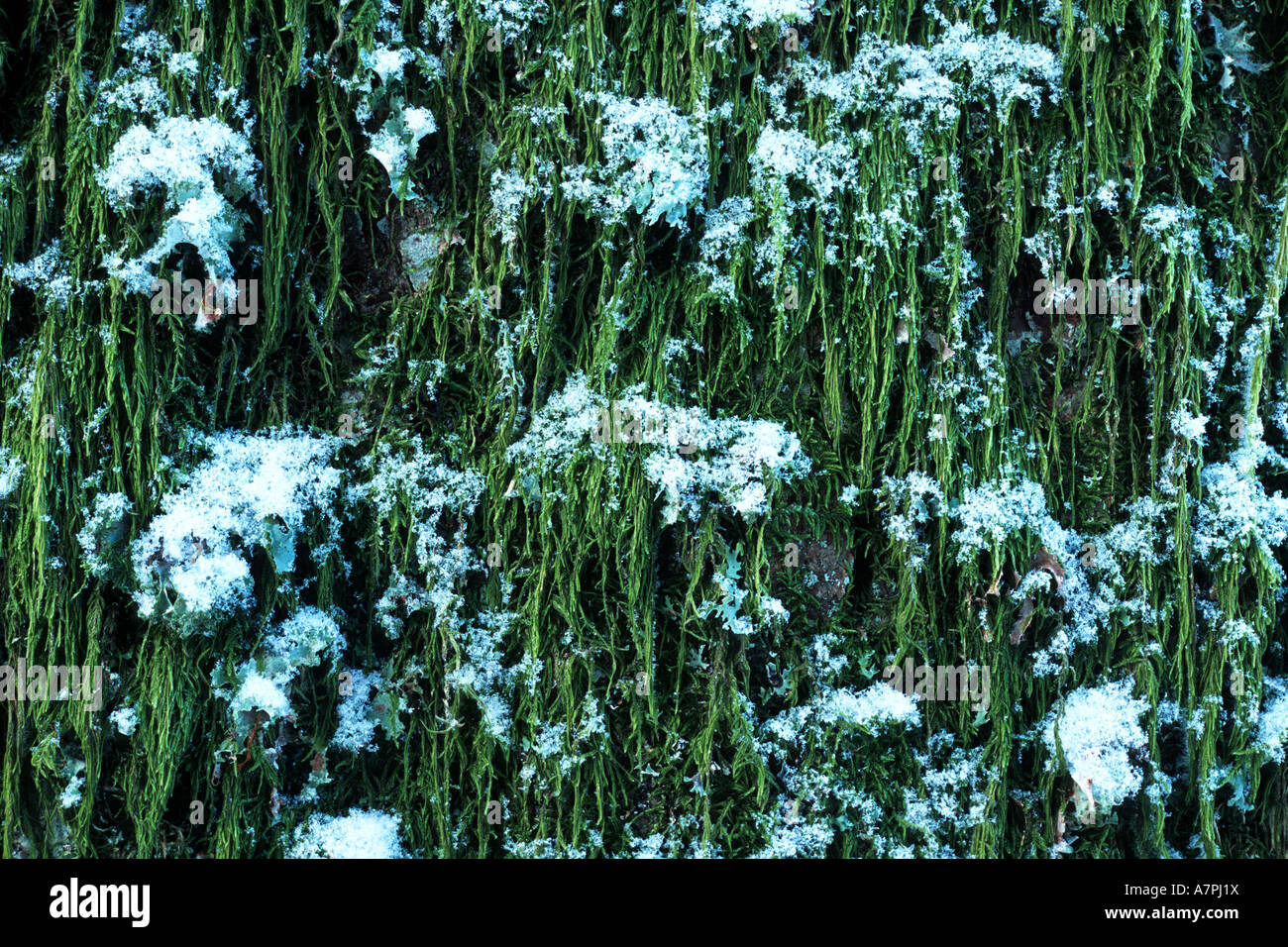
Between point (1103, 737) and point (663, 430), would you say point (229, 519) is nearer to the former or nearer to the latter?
point (663, 430)

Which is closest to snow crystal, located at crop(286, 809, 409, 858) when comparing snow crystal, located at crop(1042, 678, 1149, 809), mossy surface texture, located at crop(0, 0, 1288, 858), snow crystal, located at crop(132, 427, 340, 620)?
mossy surface texture, located at crop(0, 0, 1288, 858)

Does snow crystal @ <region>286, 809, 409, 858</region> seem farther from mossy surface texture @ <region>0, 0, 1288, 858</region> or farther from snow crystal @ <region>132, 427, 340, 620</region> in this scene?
snow crystal @ <region>132, 427, 340, 620</region>

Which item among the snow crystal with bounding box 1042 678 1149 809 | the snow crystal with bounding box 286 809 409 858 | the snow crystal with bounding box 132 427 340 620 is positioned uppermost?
the snow crystal with bounding box 132 427 340 620

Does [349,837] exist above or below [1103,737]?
below

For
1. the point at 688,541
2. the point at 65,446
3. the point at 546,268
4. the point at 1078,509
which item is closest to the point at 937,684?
the point at 1078,509

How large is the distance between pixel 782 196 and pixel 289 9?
1.05m

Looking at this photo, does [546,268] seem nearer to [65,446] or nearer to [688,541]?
[688,541]

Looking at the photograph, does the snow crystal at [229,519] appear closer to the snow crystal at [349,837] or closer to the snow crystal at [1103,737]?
the snow crystal at [349,837]

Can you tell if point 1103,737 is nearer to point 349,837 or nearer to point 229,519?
point 349,837

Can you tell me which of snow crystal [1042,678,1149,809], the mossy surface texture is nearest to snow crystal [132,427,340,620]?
the mossy surface texture

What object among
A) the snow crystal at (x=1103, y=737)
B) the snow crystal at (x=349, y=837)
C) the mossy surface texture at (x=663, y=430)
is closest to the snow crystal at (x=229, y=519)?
the mossy surface texture at (x=663, y=430)

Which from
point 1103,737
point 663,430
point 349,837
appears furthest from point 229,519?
point 1103,737

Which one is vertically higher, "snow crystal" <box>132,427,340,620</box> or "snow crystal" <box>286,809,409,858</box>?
"snow crystal" <box>132,427,340,620</box>

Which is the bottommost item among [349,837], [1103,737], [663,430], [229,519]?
[349,837]
